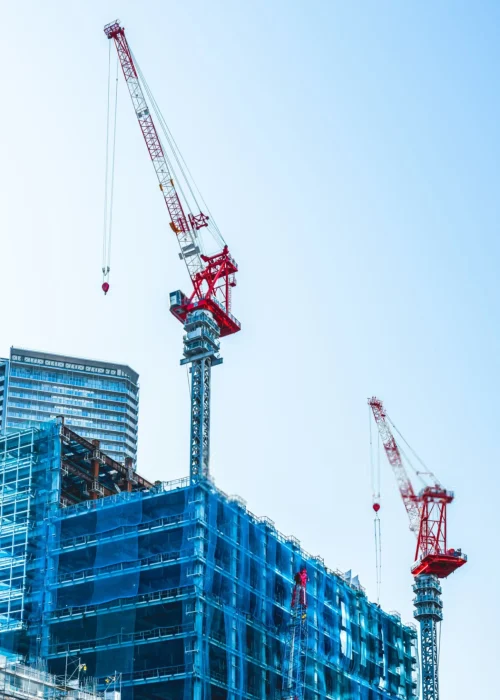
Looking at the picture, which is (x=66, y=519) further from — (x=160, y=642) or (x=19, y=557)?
(x=160, y=642)

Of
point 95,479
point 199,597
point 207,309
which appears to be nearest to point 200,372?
point 207,309

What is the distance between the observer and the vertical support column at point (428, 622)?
161000mm

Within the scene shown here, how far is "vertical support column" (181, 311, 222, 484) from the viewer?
130250 millimetres

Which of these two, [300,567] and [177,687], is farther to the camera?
[300,567]

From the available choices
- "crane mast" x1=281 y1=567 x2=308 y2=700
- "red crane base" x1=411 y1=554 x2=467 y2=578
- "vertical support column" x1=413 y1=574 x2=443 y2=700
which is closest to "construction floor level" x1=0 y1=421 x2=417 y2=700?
"crane mast" x1=281 y1=567 x2=308 y2=700

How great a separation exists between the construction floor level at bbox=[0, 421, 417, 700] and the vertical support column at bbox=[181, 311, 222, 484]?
24.2 feet

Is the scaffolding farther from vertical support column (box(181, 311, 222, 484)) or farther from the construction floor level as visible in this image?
vertical support column (box(181, 311, 222, 484))

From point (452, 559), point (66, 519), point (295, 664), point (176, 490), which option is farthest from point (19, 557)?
point (452, 559)

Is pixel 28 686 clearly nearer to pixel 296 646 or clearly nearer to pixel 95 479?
pixel 296 646

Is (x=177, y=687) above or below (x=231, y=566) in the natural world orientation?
below

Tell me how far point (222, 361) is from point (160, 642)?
3738 cm

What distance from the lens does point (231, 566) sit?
396ft

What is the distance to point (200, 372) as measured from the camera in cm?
13775

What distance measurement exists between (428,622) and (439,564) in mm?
9119
